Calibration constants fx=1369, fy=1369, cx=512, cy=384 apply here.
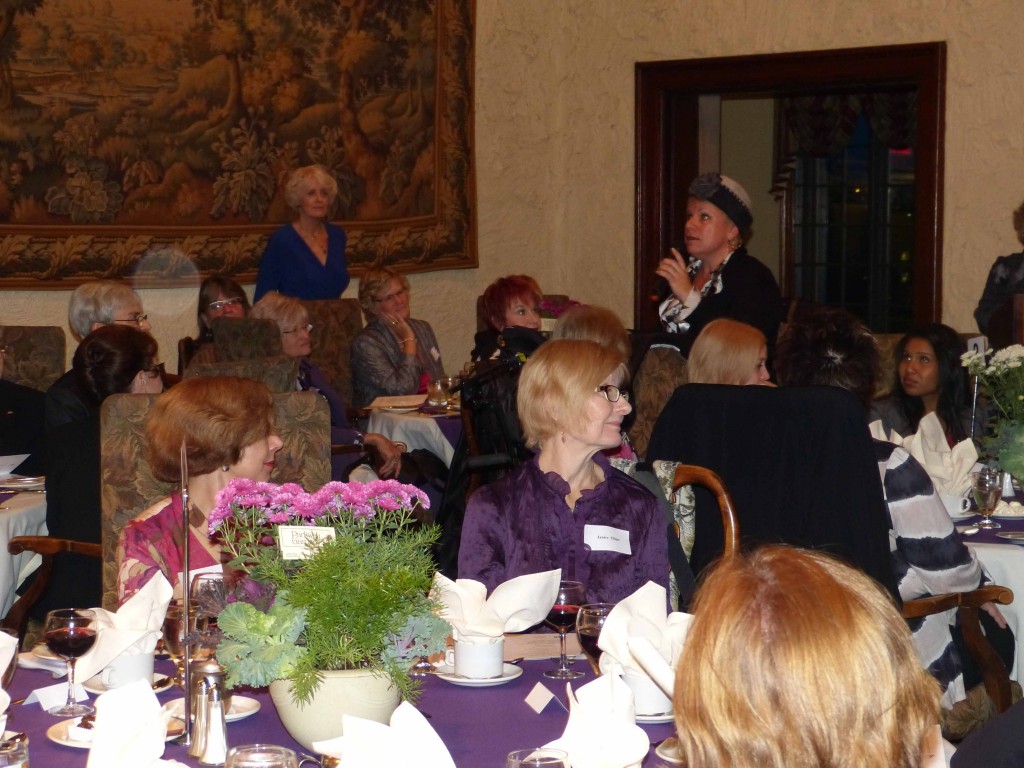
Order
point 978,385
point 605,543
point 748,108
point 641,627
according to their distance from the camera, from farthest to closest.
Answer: point 748,108
point 978,385
point 605,543
point 641,627

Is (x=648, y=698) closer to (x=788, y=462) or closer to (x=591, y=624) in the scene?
(x=591, y=624)

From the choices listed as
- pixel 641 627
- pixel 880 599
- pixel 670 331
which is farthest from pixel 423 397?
pixel 880 599

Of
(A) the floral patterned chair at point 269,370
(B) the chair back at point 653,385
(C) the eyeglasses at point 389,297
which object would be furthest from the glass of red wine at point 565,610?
(C) the eyeglasses at point 389,297

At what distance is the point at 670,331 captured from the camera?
18.5 ft

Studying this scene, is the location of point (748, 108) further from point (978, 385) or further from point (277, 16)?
point (978, 385)

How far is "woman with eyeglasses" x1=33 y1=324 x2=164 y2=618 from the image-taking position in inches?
143

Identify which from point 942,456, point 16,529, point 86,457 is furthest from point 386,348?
point 942,456

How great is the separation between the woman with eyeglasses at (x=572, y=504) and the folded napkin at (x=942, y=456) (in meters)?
1.11

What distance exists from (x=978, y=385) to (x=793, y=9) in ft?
14.1

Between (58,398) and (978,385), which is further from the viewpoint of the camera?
(978,385)

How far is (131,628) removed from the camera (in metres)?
2.20

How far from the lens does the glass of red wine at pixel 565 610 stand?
2.22 meters

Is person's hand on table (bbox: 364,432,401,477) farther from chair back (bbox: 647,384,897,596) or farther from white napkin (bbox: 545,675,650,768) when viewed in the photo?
white napkin (bbox: 545,675,650,768)

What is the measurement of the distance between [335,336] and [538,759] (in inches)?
233
